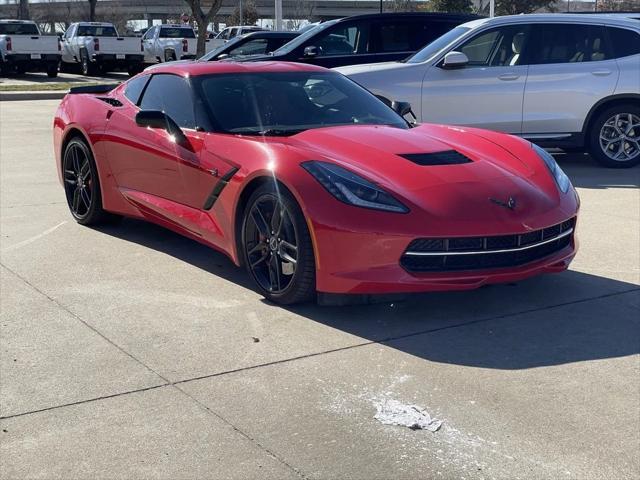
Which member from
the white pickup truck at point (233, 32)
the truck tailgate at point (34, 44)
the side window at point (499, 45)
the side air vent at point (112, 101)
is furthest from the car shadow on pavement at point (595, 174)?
the white pickup truck at point (233, 32)

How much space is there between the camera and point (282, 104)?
6.16 meters

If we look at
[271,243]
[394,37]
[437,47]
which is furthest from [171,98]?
[394,37]

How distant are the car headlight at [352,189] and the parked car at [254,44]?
36.6 ft

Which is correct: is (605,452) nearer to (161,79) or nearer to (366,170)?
(366,170)

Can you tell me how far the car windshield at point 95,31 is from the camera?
110 feet

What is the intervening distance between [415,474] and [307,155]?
228 centimetres

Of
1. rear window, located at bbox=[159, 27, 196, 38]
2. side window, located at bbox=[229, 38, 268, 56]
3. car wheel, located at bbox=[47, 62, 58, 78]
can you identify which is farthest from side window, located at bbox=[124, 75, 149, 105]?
rear window, located at bbox=[159, 27, 196, 38]

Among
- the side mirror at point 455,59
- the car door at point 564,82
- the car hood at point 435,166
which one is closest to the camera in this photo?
the car hood at point 435,166

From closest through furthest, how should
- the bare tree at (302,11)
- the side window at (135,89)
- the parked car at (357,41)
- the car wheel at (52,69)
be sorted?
the side window at (135,89) < the parked car at (357,41) < the car wheel at (52,69) < the bare tree at (302,11)

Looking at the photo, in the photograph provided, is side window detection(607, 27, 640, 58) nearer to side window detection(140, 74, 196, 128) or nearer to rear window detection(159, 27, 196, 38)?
side window detection(140, 74, 196, 128)

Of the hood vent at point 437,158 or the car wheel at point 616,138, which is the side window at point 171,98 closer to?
the hood vent at point 437,158

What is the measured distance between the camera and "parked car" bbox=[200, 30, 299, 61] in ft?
51.9

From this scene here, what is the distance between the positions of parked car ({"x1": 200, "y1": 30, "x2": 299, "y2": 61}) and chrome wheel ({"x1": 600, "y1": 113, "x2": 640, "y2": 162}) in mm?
6875

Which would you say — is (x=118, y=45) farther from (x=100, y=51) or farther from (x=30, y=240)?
(x=30, y=240)
